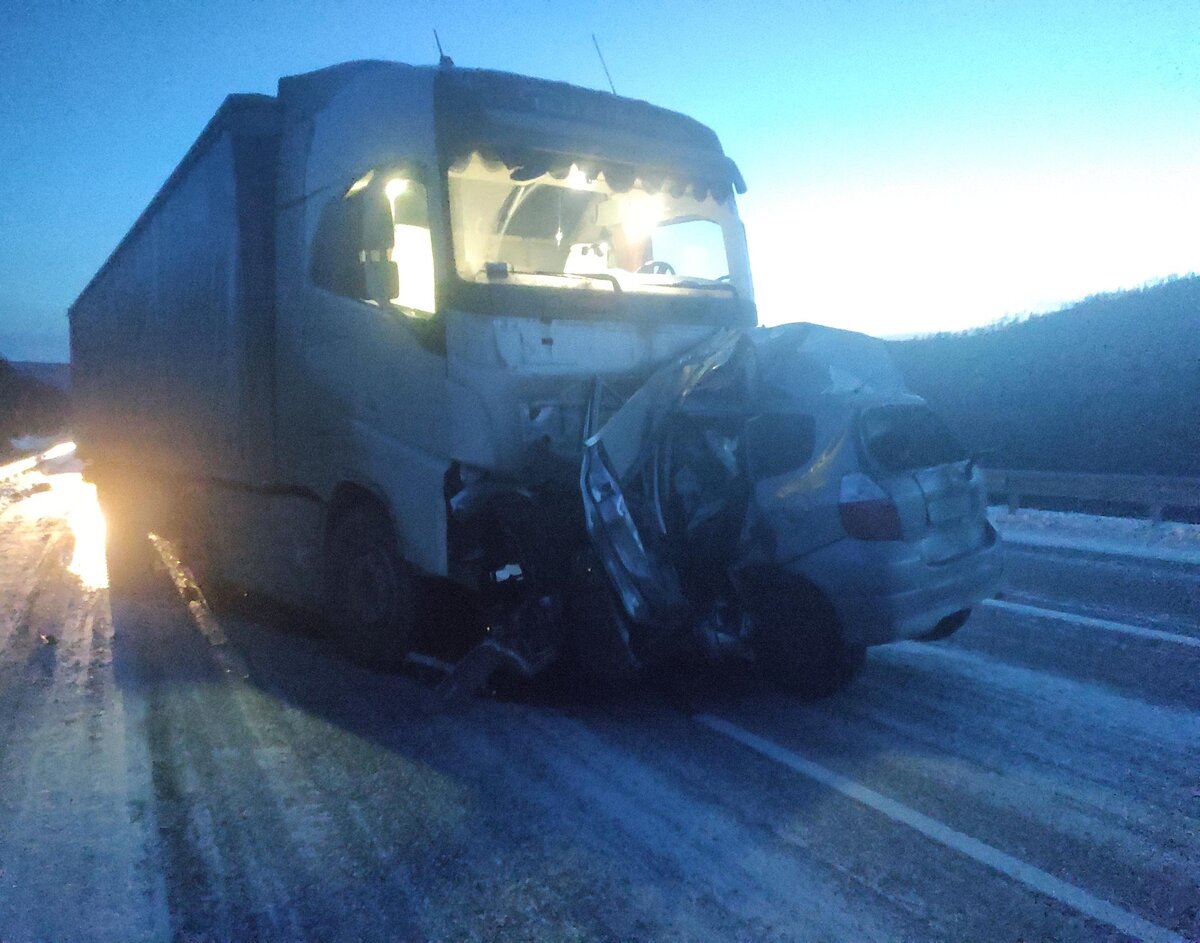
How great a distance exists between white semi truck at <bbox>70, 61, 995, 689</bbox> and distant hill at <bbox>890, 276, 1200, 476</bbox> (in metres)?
10.8

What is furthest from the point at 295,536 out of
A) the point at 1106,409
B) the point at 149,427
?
the point at 1106,409

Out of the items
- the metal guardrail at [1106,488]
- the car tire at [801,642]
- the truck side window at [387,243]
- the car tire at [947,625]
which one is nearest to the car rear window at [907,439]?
the car tire at [801,642]

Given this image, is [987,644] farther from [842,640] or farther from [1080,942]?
[1080,942]

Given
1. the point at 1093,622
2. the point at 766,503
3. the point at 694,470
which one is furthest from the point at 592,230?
the point at 1093,622

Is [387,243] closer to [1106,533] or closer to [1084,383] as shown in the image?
[1106,533]

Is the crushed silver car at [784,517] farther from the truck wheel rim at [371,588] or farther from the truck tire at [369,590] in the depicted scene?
the truck wheel rim at [371,588]

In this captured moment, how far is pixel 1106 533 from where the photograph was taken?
1250 centimetres

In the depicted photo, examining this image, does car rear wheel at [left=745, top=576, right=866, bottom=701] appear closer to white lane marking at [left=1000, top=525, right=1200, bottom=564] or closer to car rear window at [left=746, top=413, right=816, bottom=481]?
car rear window at [left=746, top=413, right=816, bottom=481]

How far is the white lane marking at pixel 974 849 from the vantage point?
3.00 metres

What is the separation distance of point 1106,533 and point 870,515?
384 inches

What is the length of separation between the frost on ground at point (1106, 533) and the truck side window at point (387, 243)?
8.68 metres

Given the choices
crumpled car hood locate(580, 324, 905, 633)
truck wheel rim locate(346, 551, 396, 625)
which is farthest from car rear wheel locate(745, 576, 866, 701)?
truck wheel rim locate(346, 551, 396, 625)

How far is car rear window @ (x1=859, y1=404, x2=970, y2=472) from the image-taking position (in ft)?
15.4

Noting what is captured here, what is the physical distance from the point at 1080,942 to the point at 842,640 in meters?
1.84
